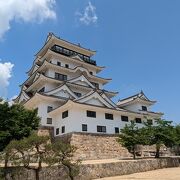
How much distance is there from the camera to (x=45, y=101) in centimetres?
3161

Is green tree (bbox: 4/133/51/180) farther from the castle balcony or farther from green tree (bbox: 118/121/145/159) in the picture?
the castle balcony

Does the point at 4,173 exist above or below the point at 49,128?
below

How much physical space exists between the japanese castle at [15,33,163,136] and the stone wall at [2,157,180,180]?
636 cm

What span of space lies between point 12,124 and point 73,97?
49.0 ft

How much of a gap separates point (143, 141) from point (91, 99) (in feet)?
29.0

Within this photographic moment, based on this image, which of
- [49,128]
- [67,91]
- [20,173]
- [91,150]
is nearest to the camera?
[20,173]

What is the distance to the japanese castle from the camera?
95.2 feet

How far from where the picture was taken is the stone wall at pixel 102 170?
17047mm

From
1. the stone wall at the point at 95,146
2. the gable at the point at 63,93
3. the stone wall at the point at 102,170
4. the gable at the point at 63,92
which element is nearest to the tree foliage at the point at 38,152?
the stone wall at the point at 102,170

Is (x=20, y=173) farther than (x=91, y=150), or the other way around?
(x=91, y=150)

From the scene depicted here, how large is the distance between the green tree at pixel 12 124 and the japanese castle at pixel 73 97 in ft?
25.6

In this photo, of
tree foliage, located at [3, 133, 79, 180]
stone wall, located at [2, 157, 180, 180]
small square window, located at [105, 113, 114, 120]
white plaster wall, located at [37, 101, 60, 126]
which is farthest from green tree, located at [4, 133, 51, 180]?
small square window, located at [105, 113, 114, 120]

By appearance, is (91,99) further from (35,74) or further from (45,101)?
(35,74)

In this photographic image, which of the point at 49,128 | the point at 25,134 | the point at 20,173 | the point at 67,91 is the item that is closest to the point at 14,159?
the point at 20,173
